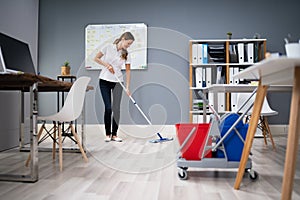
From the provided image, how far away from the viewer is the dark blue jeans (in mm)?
3771

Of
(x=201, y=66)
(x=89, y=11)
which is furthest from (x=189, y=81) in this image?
(x=89, y=11)

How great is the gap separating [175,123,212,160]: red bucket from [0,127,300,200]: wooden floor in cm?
15

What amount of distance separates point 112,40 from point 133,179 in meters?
2.94

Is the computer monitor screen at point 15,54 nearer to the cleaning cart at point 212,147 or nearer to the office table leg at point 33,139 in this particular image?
the office table leg at point 33,139

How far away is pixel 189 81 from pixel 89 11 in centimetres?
180

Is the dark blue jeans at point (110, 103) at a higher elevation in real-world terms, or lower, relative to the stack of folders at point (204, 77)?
lower

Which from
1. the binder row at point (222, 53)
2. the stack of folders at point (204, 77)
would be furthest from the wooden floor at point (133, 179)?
the binder row at point (222, 53)

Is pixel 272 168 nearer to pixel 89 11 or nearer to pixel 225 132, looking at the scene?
pixel 225 132

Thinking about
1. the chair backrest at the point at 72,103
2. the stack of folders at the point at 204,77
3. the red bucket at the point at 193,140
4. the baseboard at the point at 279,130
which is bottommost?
the baseboard at the point at 279,130

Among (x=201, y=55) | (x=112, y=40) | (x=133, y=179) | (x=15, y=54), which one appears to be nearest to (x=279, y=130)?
(x=201, y=55)

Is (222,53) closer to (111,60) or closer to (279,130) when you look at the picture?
(279,130)

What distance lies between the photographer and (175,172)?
2193mm

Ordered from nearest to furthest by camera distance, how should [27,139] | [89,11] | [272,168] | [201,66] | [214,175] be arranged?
[214,175] → [272,168] → [27,139] → [201,66] → [89,11]

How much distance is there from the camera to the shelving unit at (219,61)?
167 inches
